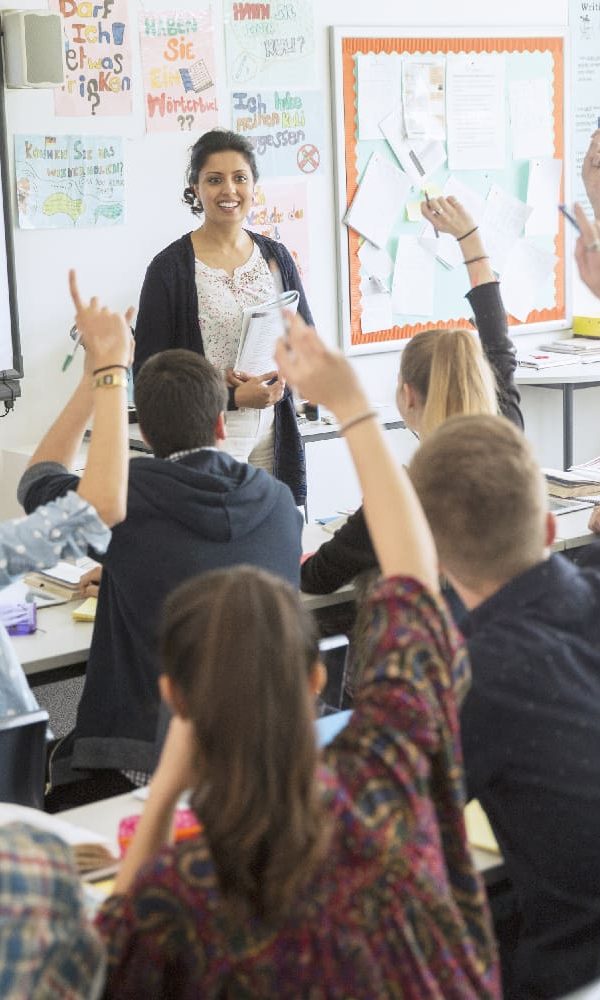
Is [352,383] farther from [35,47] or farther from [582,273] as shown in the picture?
[35,47]

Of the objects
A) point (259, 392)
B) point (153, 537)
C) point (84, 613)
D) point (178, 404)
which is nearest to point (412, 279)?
point (259, 392)

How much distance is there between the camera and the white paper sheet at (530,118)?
18.8 feet

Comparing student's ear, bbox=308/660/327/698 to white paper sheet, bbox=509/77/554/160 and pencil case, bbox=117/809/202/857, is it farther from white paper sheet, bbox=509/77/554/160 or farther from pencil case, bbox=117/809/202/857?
white paper sheet, bbox=509/77/554/160

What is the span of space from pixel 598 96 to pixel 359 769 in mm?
5505

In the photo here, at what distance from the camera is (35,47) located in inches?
164

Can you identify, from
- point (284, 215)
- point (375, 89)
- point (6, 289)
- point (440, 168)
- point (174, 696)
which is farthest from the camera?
point (440, 168)

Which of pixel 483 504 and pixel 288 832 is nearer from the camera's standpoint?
pixel 288 832

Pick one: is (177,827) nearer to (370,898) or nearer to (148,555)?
(370,898)

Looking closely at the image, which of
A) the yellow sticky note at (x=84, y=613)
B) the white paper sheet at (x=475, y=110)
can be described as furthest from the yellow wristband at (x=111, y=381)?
the white paper sheet at (x=475, y=110)

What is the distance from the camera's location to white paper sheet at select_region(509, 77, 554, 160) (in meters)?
5.74

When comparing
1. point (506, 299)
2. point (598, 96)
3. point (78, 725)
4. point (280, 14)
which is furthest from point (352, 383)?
point (598, 96)

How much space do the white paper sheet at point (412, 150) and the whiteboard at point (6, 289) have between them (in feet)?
5.61

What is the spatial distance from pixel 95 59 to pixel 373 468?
3.49 metres

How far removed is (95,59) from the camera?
4.48m
